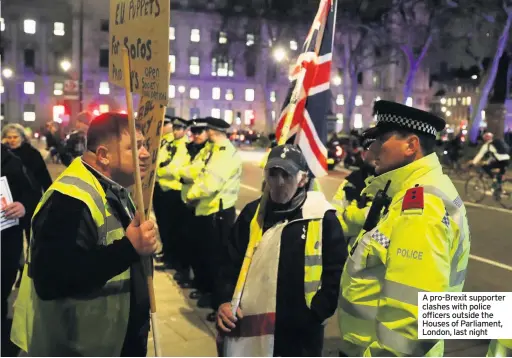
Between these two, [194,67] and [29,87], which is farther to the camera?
[194,67]

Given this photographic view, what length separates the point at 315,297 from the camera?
3076 mm

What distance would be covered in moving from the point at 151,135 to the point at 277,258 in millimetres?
915

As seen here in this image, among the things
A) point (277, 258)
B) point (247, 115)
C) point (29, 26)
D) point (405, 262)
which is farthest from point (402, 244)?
point (29, 26)

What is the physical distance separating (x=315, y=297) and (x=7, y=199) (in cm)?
297

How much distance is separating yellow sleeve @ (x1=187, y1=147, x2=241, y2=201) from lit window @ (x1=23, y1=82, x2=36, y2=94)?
223ft

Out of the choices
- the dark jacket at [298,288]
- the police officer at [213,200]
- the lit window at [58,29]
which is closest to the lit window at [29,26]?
the lit window at [58,29]

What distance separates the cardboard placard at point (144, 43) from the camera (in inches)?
96.1

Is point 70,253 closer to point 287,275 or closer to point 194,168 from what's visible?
point 287,275

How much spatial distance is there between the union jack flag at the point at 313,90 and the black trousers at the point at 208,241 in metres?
3.08

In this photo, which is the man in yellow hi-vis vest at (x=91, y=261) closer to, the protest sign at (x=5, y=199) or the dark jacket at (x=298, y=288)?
the dark jacket at (x=298, y=288)

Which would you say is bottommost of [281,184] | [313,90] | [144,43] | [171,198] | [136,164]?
[171,198]

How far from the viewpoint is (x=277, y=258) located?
3.04 meters

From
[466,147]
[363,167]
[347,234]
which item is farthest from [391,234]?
[466,147]

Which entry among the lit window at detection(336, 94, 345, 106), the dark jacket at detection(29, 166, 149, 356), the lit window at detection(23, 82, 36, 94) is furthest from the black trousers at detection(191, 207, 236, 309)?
the lit window at detection(336, 94, 345, 106)
